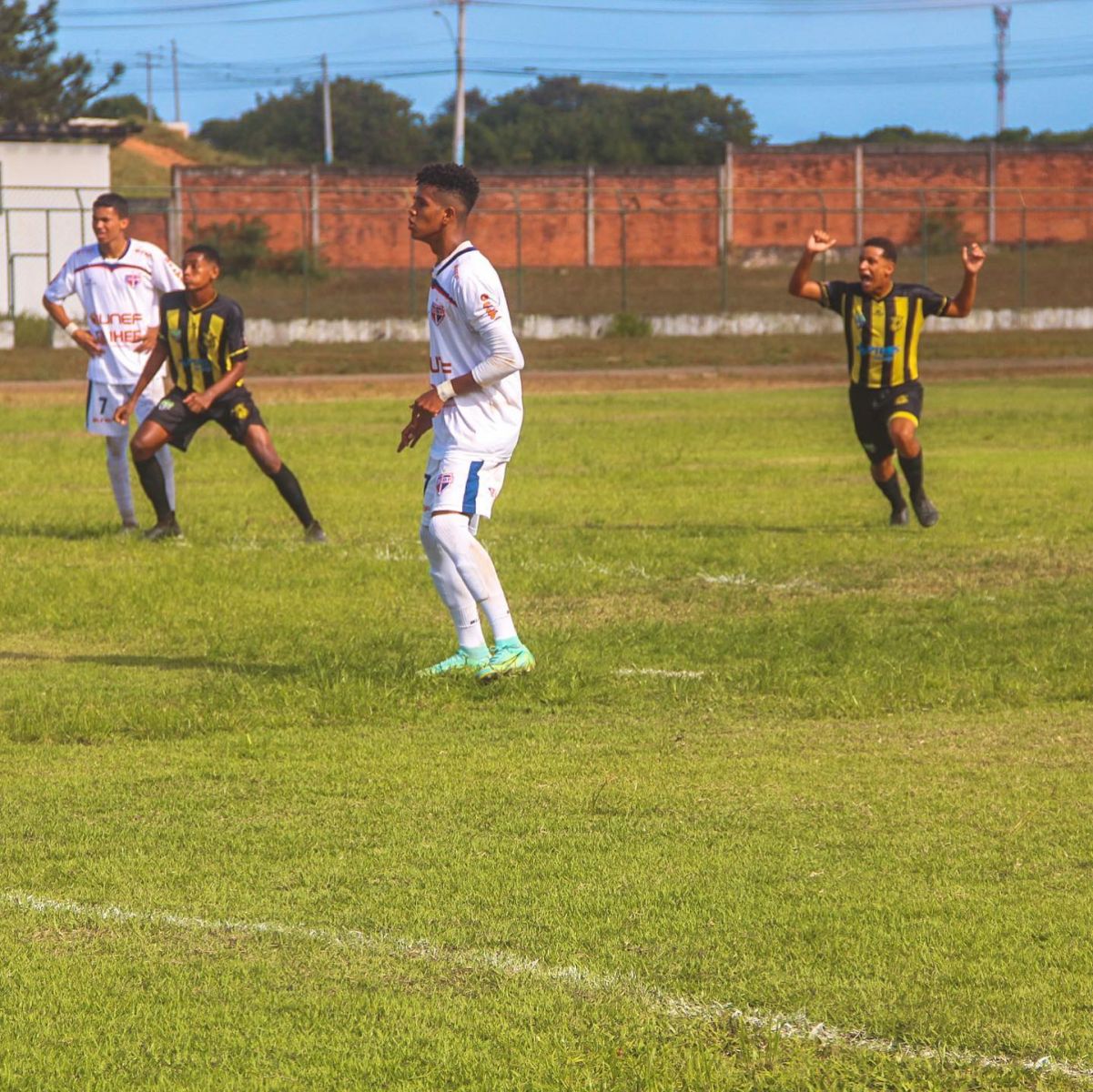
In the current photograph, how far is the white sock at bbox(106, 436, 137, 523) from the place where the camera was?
13237mm

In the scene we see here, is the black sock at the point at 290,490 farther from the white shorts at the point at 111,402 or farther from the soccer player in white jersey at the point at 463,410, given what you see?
the soccer player in white jersey at the point at 463,410

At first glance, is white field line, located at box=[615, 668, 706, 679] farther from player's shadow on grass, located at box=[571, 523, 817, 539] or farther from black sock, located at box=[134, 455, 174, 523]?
black sock, located at box=[134, 455, 174, 523]

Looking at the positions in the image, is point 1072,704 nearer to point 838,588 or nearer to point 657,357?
point 838,588

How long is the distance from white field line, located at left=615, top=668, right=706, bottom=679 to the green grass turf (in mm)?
67

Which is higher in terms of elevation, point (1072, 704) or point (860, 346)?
point (860, 346)

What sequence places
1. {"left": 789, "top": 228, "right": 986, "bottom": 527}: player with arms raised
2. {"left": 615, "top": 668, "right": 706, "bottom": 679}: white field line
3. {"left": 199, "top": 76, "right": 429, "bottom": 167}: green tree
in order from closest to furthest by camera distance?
{"left": 615, "top": 668, "right": 706, "bottom": 679}: white field line, {"left": 789, "top": 228, "right": 986, "bottom": 527}: player with arms raised, {"left": 199, "top": 76, "right": 429, "bottom": 167}: green tree

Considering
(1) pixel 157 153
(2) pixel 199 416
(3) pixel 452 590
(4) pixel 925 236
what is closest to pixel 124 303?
(2) pixel 199 416

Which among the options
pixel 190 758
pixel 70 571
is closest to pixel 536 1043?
pixel 190 758

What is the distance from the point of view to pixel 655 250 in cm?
5884

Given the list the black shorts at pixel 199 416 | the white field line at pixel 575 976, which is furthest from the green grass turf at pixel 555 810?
the black shorts at pixel 199 416

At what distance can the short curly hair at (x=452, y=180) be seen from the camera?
7980 millimetres

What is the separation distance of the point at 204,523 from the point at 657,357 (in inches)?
906

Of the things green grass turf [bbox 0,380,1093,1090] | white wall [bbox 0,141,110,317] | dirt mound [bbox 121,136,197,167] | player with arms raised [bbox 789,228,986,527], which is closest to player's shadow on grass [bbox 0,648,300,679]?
green grass turf [bbox 0,380,1093,1090]

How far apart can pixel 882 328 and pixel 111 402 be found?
5526mm
